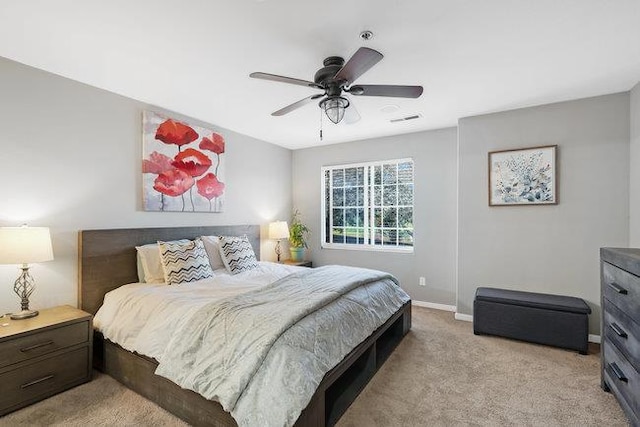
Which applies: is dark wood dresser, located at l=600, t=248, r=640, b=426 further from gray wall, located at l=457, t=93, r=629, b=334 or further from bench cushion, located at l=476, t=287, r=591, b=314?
gray wall, located at l=457, t=93, r=629, b=334

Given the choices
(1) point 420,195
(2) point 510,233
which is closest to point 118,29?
(1) point 420,195

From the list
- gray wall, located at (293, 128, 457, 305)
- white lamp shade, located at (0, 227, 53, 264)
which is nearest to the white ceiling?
gray wall, located at (293, 128, 457, 305)

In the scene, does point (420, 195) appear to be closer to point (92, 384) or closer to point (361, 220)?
point (361, 220)

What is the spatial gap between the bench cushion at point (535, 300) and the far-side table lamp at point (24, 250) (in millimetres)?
4003

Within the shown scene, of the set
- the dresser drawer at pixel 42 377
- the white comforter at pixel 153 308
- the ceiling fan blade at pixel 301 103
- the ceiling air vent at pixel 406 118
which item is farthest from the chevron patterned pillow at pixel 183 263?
the ceiling air vent at pixel 406 118

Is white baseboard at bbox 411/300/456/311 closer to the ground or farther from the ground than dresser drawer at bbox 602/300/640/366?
closer to the ground

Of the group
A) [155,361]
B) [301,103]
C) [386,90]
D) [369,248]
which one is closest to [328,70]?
[301,103]

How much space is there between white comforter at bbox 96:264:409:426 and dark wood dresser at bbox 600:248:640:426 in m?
1.57

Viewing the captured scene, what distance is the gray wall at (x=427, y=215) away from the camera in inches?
167

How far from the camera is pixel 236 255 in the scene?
3.54 m

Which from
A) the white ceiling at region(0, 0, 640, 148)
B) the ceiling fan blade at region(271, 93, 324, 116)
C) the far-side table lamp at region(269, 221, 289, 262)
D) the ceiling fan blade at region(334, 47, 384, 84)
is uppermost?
the white ceiling at region(0, 0, 640, 148)

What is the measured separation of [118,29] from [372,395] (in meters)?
3.06

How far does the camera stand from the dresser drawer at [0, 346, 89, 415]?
6.71ft

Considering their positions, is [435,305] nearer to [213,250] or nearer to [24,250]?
[213,250]
